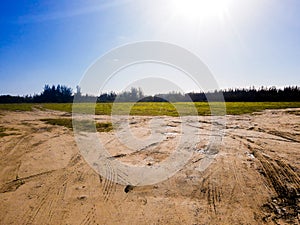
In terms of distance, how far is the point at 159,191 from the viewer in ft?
12.4

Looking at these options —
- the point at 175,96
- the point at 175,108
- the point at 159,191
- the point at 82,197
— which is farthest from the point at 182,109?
the point at 175,96

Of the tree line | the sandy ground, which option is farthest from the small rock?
the tree line

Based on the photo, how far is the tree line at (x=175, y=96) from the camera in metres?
40.0

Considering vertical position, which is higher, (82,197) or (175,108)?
(175,108)

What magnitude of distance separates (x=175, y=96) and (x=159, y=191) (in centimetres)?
4277

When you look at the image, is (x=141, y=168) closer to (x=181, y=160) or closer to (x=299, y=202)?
(x=181, y=160)

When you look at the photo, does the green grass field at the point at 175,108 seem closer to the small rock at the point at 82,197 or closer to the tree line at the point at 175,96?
the tree line at the point at 175,96

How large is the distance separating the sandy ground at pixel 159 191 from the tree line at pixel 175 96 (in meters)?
23.6

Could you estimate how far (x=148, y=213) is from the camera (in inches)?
123

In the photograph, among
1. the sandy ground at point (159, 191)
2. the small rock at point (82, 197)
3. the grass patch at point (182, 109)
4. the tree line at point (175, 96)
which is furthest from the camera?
the tree line at point (175, 96)

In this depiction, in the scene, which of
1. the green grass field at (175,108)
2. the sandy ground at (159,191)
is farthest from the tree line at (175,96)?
the sandy ground at (159,191)

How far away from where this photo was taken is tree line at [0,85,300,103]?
4003cm

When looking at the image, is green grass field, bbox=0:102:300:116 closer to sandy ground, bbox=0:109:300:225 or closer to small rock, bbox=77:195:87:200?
sandy ground, bbox=0:109:300:225

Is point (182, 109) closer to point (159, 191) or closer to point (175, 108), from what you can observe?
point (175, 108)
